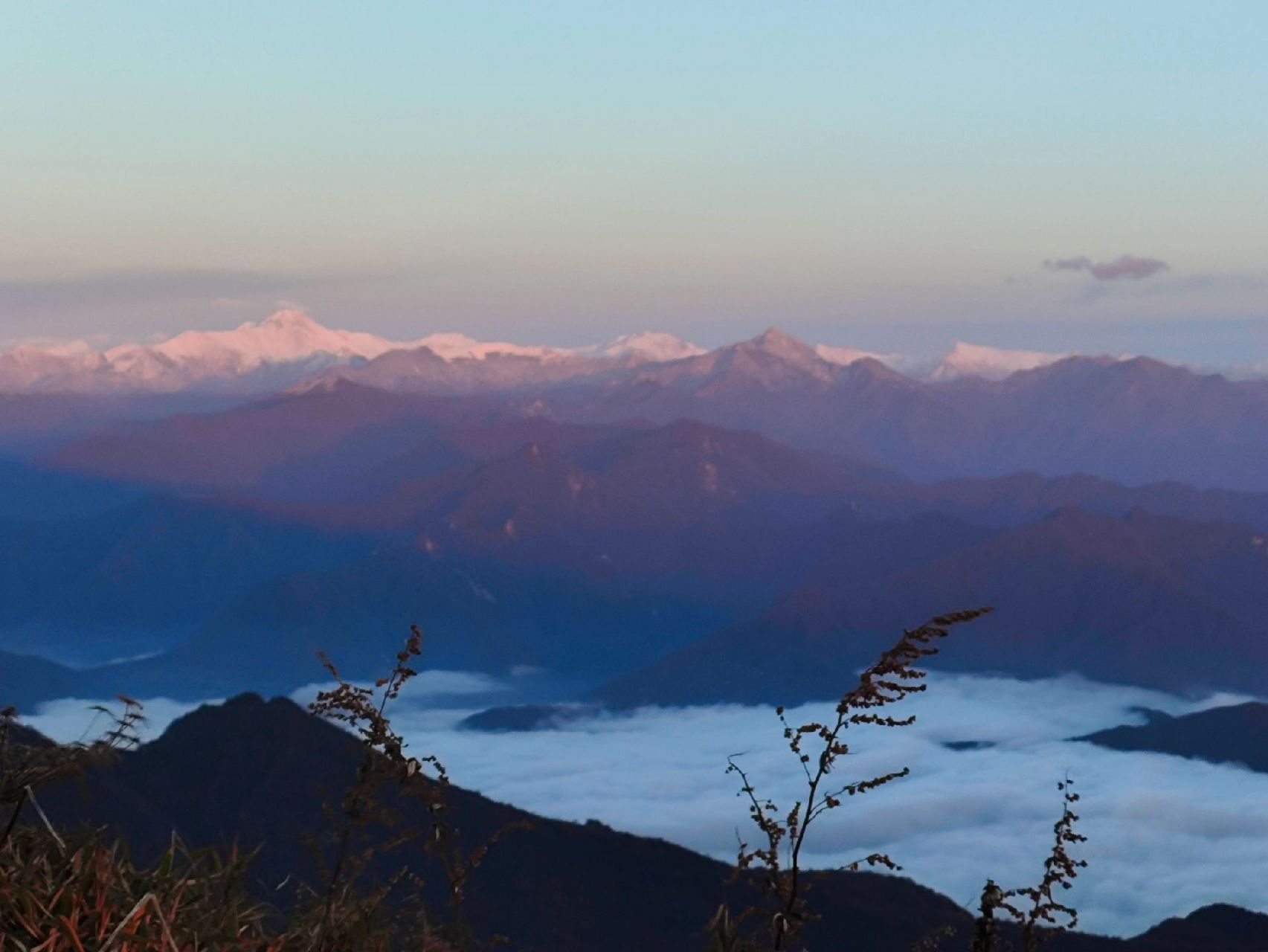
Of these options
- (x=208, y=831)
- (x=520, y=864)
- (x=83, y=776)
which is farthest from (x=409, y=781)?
(x=208, y=831)

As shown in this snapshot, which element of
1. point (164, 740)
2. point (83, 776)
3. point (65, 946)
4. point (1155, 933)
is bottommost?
point (1155, 933)

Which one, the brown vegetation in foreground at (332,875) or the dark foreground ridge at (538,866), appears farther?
A: the dark foreground ridge at (538,866)

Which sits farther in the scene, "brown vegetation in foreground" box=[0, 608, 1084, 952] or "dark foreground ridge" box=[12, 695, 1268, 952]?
"dark foreground ridge" box=[12, 695, 1268, 952]

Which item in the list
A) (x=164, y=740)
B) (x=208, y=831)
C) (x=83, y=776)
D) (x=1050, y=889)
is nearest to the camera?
(x=83, y=776)

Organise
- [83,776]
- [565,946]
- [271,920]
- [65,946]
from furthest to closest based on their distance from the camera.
A: [565,946] → [271,920] → [83,776] → [65,946]

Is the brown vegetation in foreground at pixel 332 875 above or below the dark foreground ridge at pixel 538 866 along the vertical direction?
above

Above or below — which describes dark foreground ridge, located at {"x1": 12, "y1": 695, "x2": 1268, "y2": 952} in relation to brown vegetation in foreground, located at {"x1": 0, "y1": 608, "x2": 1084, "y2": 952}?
below

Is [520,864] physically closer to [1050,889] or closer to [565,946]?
[565,946]

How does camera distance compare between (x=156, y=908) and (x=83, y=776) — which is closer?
(x=156, y=908)
